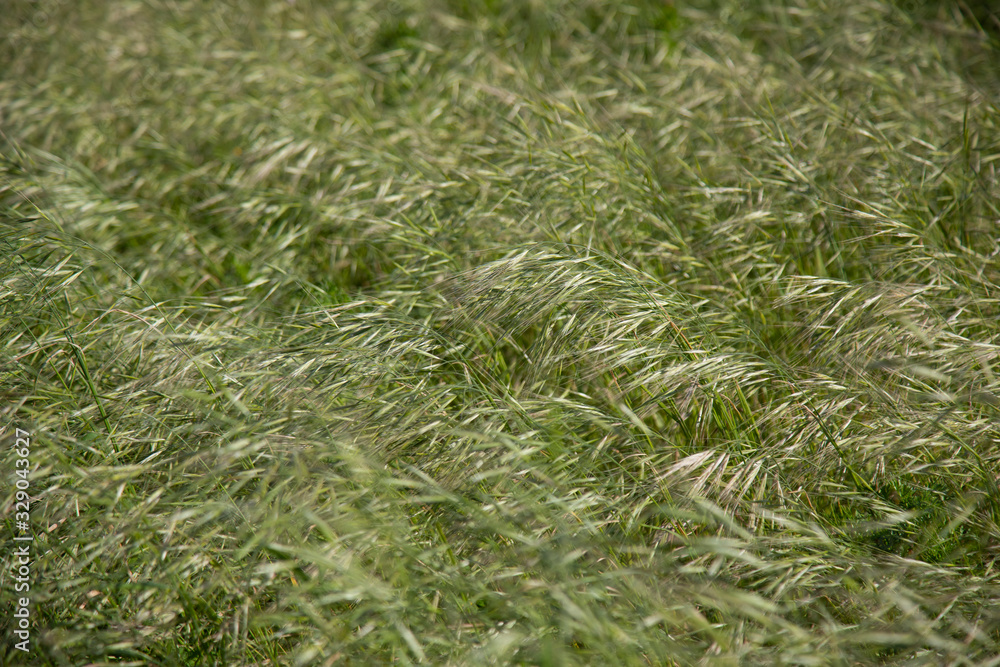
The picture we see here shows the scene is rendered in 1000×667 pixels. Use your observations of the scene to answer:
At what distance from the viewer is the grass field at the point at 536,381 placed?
163 centimetres

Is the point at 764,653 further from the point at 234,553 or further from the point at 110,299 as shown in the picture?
the point at 110,299

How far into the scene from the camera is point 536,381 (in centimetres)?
209

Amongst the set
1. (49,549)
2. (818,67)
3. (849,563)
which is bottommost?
(49,549)

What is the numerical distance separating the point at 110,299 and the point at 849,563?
8.29ft

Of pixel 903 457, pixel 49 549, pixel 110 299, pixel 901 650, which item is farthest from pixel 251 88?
pixel 901 650

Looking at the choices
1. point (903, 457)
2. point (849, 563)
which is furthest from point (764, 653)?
point (903, 457)

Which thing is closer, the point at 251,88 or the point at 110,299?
the point at 110,299

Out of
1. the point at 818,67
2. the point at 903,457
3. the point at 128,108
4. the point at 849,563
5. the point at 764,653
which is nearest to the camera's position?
the point at 764,653

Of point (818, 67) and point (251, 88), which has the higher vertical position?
point (818, 67)

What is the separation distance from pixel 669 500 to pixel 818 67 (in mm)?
2637

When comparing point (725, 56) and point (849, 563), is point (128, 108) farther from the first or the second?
point (849, 563)

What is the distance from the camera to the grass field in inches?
64.2

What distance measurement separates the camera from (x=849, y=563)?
1652 millimetres

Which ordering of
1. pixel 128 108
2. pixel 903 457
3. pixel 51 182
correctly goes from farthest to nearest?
pixel 128 108 < pixel 51 182 < pixel 903 457
